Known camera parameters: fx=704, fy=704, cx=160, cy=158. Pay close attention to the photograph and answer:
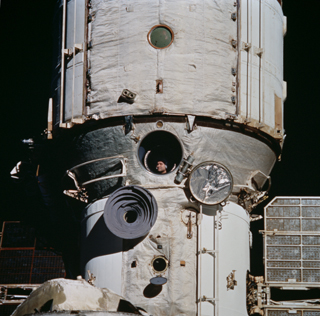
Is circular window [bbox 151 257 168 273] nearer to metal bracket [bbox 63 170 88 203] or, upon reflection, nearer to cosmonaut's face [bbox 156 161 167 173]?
cosmonaut's face [bbox 156 161 167 173]

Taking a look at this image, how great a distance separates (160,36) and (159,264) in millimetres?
A: 7424

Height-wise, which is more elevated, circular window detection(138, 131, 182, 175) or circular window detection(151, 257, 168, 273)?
circular window detection(138, 131, 182, 175)

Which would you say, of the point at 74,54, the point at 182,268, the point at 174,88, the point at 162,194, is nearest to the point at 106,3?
the point at 74,54

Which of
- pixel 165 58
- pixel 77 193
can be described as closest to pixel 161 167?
pixel 77 193

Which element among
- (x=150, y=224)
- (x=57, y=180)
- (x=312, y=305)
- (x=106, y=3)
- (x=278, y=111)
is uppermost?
(x=106, y=3)

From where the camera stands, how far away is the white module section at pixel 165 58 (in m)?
22.8

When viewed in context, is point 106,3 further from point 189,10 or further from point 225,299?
point 225,299

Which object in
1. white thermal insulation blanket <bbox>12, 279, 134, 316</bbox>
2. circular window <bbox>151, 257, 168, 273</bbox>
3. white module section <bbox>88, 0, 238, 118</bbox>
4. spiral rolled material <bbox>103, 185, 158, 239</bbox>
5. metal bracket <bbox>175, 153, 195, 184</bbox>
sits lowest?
white thermal insulation blanket <bbox>12, 279, 134, 316</bbox>

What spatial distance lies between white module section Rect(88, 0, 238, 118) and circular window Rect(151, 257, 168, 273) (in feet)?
15.5

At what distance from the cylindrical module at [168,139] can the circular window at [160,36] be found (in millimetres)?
39

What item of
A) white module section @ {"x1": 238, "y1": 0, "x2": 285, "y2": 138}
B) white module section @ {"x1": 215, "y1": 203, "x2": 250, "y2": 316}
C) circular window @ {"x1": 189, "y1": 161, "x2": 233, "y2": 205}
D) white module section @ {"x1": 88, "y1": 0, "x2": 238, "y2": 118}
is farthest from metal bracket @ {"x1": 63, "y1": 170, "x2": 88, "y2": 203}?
white module section @ {"x1": 238, "y1": 0, "x2": 285, "y2": 138}

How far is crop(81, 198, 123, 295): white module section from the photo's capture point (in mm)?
22344

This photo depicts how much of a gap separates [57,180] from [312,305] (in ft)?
34.5

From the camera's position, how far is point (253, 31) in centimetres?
2411
